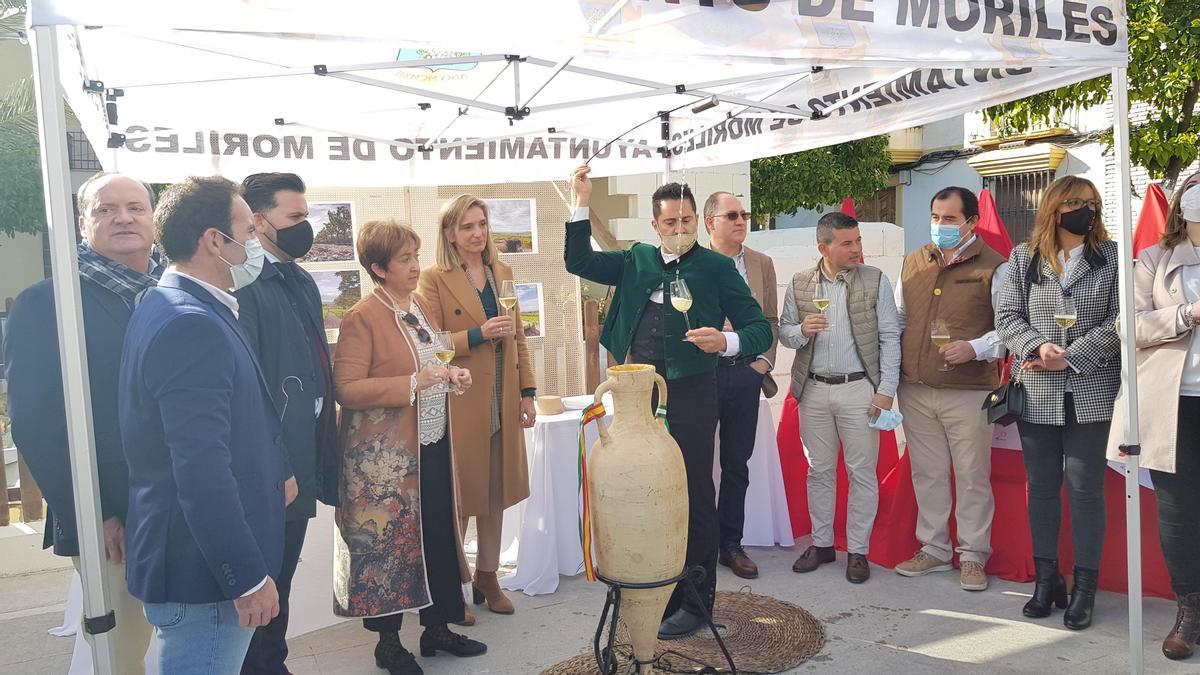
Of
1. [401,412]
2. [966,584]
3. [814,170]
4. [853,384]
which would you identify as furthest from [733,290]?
[814,170]

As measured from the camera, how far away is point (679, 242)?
334 centimetres

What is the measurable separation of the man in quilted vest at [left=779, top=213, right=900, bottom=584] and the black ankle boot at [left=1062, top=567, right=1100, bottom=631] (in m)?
0.89

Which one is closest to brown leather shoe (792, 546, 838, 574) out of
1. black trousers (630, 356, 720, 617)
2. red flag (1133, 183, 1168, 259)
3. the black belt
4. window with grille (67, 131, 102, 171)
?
the black belt

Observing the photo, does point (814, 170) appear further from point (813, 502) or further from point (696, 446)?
point (696, 446)

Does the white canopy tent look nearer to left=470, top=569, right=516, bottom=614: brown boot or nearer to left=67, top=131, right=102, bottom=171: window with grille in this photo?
left=470, top=569, right=516, bottom=614: brown boot

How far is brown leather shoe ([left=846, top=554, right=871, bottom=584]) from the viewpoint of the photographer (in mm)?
4131

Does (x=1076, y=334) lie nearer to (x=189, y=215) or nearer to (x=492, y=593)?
(x=492, y=593)

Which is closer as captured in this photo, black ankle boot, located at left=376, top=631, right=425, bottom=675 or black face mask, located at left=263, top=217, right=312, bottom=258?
black face mask, located at left=263, top=217, right=312, bottom=258

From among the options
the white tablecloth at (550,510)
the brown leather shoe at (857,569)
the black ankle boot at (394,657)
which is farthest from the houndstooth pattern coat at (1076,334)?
the black ankle boot at (394,657)

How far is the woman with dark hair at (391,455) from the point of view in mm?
3129

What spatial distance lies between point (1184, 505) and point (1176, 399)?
421mm

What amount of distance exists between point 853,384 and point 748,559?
3.23 ft

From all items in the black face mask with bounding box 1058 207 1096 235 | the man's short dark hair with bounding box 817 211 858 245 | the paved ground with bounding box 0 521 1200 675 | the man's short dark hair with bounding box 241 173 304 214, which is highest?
the man's short dark hair with bounding box 241 173 304 214

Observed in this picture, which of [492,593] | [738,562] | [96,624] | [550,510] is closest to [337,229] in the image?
[550,510]
